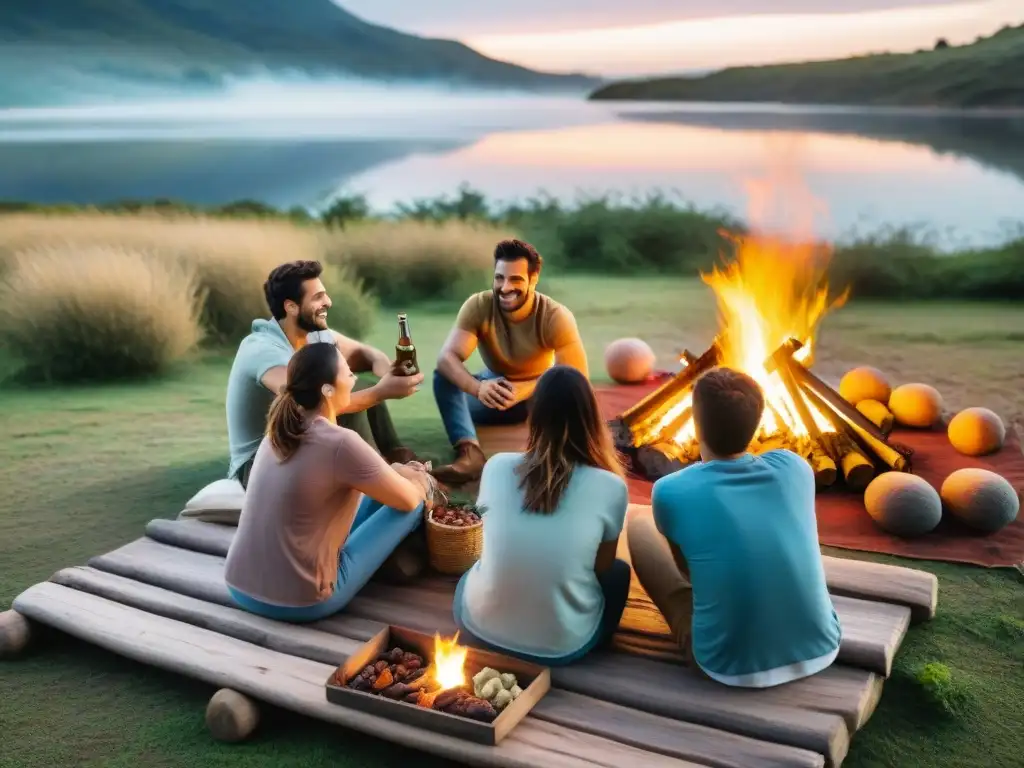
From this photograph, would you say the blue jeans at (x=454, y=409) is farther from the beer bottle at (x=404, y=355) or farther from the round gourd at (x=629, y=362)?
the round gourd at (x=629, y=362)

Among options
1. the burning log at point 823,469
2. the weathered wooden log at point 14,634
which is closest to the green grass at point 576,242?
the burning log at point 823,469

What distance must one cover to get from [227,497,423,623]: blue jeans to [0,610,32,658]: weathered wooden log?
0.76 meters

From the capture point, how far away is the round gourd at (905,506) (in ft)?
14.8

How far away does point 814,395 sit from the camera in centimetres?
514

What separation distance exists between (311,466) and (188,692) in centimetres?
93

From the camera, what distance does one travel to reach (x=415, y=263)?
11.1m

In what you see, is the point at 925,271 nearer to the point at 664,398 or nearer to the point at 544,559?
the point at 664,398

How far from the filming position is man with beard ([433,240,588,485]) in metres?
5.13

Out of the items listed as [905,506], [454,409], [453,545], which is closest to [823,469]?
[905,506]

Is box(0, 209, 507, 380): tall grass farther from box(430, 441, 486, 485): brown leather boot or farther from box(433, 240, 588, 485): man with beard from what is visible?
box(430, 441, 486, 485): brown leather boot

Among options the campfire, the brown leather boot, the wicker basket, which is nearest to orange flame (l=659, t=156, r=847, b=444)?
the campfire

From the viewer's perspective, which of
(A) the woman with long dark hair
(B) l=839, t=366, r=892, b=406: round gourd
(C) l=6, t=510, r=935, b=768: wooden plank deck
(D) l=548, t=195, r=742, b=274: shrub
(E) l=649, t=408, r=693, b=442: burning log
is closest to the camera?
(C) l=6, t=510, r=935, b=768: wooden plank deck

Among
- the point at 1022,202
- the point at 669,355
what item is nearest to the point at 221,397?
the point at 669,355

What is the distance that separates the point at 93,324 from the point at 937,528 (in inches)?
238
